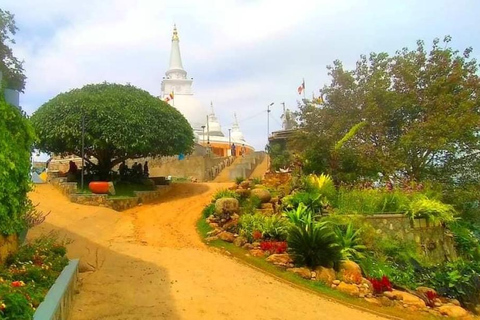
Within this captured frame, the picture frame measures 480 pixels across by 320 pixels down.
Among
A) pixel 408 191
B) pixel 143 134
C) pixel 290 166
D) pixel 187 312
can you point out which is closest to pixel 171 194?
pixel 143 134

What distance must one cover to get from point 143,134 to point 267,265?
903 centimetres

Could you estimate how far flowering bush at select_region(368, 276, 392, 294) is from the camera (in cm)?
980

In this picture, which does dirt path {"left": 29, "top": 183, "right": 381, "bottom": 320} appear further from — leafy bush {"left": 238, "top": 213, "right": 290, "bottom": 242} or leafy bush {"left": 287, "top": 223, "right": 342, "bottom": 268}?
leafy bush {"left": 238, "top": 213, "right": 290, "bottom": 242}

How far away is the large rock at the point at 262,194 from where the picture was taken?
1447cm

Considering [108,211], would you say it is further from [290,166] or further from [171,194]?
[290,166]

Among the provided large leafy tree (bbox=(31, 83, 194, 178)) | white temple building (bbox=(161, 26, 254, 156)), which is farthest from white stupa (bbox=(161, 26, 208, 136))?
large leafy tree (bbox=(31, 83, 194, 178))

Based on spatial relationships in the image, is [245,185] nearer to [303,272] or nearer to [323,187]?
[323,187]

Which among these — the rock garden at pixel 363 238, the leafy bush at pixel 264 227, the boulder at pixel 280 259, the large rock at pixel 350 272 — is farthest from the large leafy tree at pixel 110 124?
the large rock at pixel 350 272

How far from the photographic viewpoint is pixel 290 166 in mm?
20234

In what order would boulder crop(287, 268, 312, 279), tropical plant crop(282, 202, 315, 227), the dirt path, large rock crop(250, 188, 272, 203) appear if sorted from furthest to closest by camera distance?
1. large rock crop(250, 188, 272, 203)
2. tropical plant crop(282, 202, 315, 227)
3. boulder crop(287, 268, 312, 279)
4. the dirt path

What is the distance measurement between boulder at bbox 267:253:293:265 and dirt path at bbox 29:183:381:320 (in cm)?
65

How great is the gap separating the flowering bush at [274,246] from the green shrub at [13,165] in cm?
569

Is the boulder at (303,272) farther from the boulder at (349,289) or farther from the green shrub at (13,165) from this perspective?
the green shrub at (13,165)

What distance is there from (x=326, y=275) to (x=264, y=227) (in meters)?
2.62
